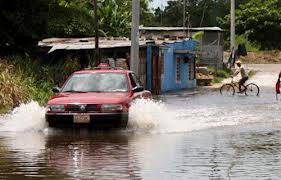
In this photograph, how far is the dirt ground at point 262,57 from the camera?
7369 cm

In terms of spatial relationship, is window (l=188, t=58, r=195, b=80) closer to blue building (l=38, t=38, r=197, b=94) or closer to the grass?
blue building (l=38, t=38, r=197, b=94)

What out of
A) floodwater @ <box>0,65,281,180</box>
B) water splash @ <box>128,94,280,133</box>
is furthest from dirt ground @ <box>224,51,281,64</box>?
floodwater @ <box>0,65,281,180</box>

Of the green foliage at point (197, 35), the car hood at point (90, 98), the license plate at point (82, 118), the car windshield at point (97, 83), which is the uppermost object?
the green foliage at point (197, 35)

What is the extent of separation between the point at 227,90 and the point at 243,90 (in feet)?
8.27

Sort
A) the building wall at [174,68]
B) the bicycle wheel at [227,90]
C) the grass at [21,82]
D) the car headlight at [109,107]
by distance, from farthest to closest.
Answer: the building wall at [174,68], the bicycle wheel at [227,90], the grass at [21,82], the car headlight at [109,107]

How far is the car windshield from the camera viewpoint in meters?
17.5

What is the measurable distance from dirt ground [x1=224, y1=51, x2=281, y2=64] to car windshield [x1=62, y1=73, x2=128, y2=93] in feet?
182

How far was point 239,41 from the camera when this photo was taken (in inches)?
3130

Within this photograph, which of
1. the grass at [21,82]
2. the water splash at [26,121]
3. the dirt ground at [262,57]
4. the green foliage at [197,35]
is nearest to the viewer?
the water splash at [26,121]

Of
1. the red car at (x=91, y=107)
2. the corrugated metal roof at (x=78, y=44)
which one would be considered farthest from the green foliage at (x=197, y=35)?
the red car at (x=91, y=107)

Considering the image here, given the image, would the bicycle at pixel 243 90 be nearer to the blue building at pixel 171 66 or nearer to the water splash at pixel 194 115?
the blue building at pixel 171 66

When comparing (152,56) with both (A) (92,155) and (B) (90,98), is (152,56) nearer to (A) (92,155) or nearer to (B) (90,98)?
(B) (90,98)

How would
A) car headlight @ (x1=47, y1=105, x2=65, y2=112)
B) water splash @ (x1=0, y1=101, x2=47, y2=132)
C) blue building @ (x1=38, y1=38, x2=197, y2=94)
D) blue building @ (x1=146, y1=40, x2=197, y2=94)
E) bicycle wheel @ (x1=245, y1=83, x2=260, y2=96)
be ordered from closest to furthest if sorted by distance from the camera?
1. car headlight @ (x1=47, y1=105, x2=65, y2=112)
2. water splash @ (x1=0, y1=101, x2=47, y2=132)
3. blue building @ (x1=38, y1=38, x2=197, y2=94)
4. bicycle wheel @ (x1=245, y1=83, x2=260, y2=96)
5. blue building @ (x1=146, y1=40, x2=197, y2=94)

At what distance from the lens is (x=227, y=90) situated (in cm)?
3906
